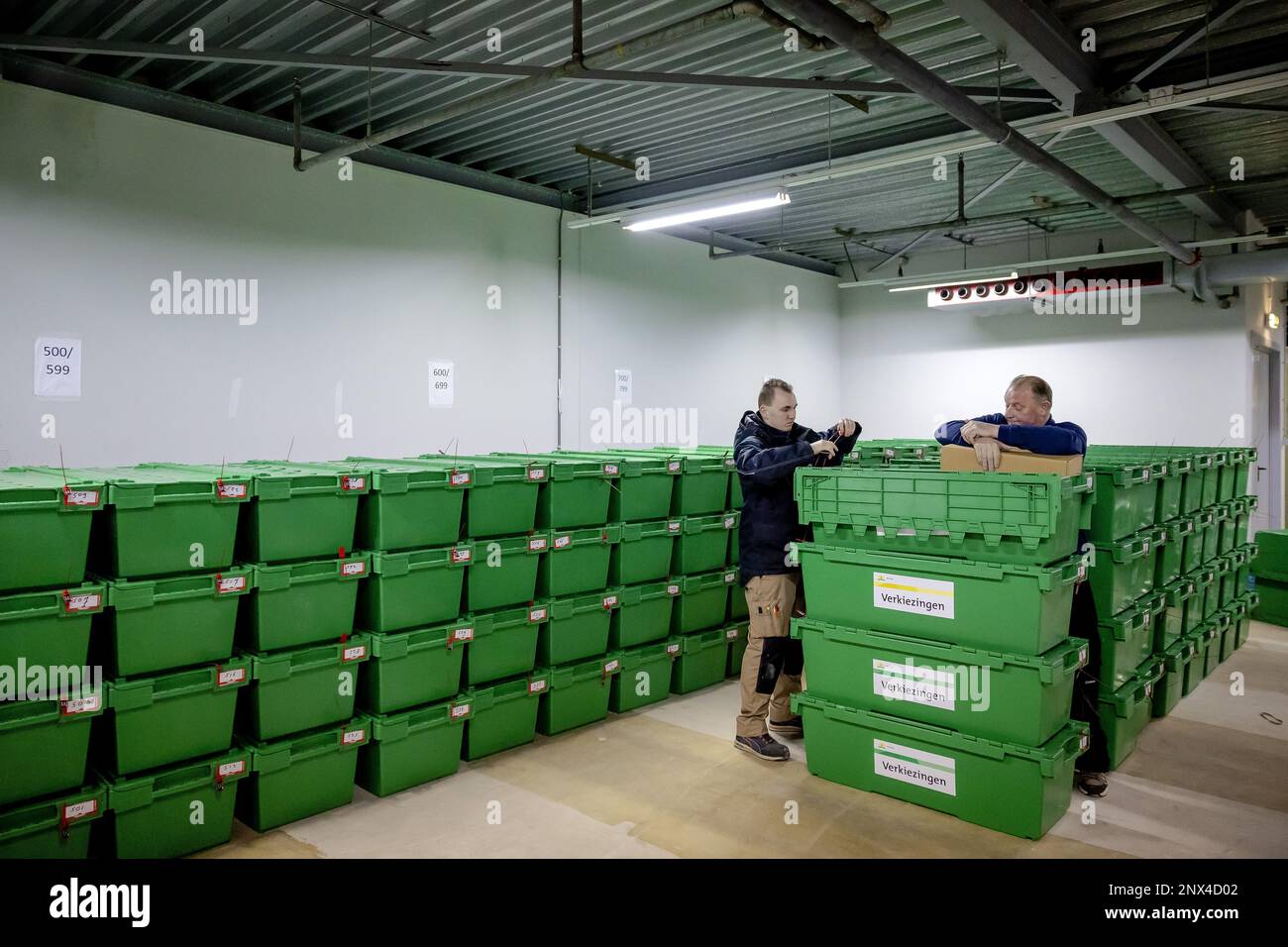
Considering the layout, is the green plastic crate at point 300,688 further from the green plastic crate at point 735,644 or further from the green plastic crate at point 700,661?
the green plastic crate at point 735,644

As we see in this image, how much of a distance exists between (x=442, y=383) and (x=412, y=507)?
135 inches

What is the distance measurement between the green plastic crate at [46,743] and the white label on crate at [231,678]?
0.43 m

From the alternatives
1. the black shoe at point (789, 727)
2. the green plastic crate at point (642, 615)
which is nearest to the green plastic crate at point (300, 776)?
the green plastic crate at point (642, 615)

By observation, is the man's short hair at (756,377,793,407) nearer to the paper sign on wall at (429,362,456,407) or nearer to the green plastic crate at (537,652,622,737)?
the green plastic crate at (537,652,622,737)

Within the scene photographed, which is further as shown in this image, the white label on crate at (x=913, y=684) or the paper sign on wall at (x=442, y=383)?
the paper sign on wall at (x=442, y=383)

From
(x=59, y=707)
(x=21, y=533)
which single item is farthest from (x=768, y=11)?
(x=59, y=707)

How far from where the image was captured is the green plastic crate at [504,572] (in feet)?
14.7

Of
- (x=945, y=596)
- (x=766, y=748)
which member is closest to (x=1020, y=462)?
(x=945, y=596)

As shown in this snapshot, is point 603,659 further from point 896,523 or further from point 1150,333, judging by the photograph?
point 1150,333

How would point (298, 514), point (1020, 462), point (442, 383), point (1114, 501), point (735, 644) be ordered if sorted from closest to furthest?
point (298, 514), point (1020, 462), point (1114, 501), point (735, 644), point (442, 383)

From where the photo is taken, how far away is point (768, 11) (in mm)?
4219

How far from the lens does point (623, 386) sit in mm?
9109

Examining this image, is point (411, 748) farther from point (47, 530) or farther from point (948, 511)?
point (948, 511)

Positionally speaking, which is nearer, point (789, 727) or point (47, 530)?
point (47, 530)
